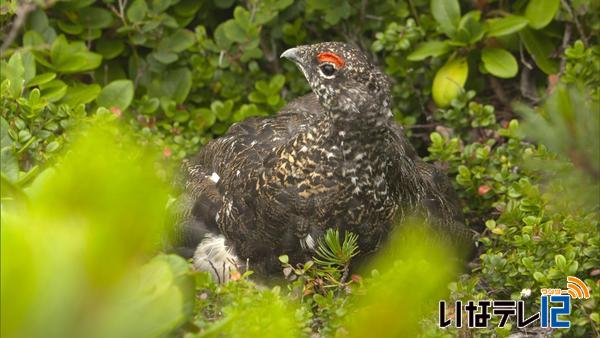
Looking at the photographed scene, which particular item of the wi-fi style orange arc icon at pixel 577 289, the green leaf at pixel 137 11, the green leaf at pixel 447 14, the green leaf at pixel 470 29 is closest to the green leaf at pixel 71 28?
the green leaf at pixel 137 11

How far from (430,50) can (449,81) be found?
20 cm

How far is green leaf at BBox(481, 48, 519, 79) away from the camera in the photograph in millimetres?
4910

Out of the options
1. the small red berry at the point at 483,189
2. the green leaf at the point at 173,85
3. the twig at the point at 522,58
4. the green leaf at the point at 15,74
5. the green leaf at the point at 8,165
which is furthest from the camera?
the green leaf at the point at 173,85

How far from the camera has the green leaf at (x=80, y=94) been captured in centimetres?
480

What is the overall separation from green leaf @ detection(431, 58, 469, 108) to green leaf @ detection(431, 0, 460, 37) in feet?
0.63

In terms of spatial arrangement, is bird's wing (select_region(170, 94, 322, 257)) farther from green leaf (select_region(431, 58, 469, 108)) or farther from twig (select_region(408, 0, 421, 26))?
twig (select_region(408, 0, 421, 26))

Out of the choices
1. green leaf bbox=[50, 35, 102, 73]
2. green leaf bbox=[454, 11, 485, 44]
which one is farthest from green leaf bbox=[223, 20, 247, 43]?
green leaf bbox=[454, 11, 485, 44]

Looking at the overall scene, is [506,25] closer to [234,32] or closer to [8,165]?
[234,32]

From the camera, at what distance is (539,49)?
16.7 feet

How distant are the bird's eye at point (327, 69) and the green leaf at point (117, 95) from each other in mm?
1722

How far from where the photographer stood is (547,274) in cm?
362

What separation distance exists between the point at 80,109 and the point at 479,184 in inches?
78.3

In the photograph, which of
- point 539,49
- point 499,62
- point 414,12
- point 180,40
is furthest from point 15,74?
point 539,49

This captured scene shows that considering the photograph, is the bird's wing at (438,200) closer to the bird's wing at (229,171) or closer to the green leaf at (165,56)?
the bird's wing at (229,171)
